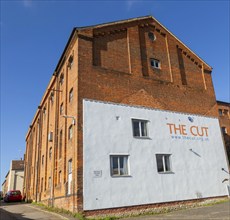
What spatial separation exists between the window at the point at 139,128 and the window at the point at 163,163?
1.69 m

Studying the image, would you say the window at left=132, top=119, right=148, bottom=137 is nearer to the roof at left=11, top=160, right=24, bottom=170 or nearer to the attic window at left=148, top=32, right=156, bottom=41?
the attic window at left=148, top=32, right=156, bottom=41

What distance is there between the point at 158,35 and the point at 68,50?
25.4 feet

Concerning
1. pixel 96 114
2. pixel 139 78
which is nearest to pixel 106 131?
pixel 96 114

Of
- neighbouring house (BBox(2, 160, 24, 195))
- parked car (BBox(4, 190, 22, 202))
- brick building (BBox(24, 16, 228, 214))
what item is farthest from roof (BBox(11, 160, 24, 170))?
brick building (BBox(24, 16, 228, 214))

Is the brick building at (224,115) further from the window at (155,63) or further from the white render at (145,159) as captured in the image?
the window at (155,63)

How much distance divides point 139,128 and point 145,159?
206 centimetres

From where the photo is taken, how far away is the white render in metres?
13.7

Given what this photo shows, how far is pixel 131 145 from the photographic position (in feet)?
49.9

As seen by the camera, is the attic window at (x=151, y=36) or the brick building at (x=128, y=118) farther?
the attic window at (x=151, y=36)

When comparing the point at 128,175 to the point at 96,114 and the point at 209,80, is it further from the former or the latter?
the point at 209,80

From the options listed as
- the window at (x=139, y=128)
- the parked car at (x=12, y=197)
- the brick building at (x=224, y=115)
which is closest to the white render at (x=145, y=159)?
the window at (x=139, y=128)

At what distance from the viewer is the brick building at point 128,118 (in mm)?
13976

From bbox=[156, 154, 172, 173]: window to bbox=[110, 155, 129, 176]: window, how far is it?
2389 mm

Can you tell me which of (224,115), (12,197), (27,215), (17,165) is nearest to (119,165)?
(27,215)
